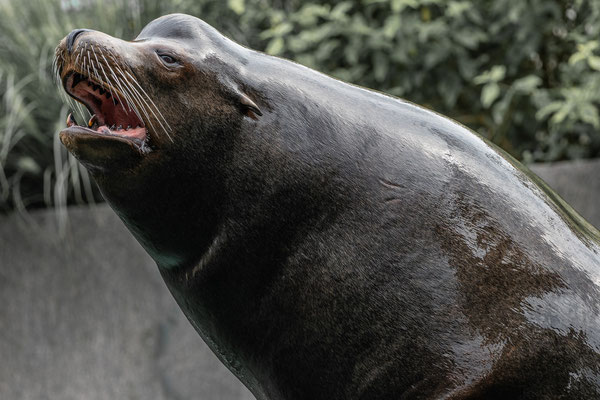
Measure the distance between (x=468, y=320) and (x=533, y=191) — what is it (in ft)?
0.87

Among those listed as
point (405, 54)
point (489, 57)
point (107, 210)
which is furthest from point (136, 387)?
point (489, 57)

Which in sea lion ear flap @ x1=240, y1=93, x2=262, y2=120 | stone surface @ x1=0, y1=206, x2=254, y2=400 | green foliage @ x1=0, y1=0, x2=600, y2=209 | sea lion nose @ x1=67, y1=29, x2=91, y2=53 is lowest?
stone surface @ x1=0, y1=206, x2=254, y2=400

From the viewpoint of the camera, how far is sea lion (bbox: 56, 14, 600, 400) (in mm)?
1320

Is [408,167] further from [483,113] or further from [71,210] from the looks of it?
[483,113]

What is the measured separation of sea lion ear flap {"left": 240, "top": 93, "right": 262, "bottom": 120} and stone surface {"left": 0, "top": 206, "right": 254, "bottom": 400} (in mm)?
2507

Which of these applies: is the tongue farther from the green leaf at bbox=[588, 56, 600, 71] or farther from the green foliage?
the green leaf at bbox=[588, 56, 600, 71]

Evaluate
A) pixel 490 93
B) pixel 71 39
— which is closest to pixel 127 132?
pixel 71 39

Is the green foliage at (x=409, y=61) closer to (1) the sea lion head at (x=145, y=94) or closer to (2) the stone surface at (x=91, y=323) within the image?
(2) the stone surface at (x=91, y=323)

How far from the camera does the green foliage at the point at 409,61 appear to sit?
406cm

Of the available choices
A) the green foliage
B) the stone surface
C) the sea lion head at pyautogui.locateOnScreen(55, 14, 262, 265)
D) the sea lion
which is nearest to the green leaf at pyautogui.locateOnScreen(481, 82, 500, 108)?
the green foliage

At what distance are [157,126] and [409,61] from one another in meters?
3.09

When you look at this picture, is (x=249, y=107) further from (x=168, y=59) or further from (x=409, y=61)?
(x=409, y=61)

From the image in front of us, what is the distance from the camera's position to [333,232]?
1.36 meters

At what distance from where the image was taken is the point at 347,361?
1.34 m
